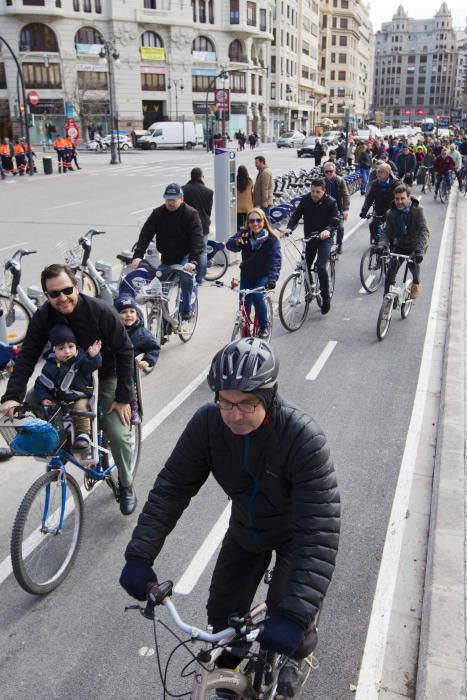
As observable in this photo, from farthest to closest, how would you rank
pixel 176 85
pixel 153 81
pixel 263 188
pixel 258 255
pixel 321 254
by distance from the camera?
pixel 153 81 → pixel 176 85 → pixel 263 188 → pixel 321 254 → pixel 258 255

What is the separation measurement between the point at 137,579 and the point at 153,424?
Answer: 402cm

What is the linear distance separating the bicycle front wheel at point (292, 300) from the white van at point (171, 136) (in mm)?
51202

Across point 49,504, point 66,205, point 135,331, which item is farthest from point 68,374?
point 66,205

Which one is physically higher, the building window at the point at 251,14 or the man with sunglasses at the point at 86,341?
the building window at the point at 251,14

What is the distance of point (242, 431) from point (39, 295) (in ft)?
23.5

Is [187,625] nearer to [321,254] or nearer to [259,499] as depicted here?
[259,499]

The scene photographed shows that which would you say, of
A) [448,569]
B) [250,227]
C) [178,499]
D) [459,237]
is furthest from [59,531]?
[459,237]

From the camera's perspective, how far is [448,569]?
12.9ft

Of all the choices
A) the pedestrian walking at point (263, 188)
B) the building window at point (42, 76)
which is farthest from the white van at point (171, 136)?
the pedestrian walking at point (263, 188)

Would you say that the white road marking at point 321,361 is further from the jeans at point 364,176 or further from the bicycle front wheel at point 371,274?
the jeans at point 364,176

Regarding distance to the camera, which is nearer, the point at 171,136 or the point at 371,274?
the point at 371,274

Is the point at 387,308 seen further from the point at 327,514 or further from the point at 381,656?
the point at 327,514

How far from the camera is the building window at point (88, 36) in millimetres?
66000

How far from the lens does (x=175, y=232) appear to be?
26.9ft
